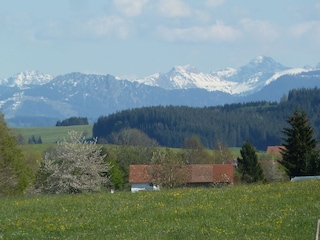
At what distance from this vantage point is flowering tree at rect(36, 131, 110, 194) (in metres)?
50.8

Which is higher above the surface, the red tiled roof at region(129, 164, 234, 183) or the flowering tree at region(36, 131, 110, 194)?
the flowering tree at region(36, 131, 110, 194)

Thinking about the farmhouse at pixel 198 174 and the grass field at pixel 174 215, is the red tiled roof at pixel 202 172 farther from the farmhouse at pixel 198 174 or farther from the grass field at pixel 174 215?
the grass field at pixel 174 215

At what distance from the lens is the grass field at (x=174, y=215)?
59.4 feet

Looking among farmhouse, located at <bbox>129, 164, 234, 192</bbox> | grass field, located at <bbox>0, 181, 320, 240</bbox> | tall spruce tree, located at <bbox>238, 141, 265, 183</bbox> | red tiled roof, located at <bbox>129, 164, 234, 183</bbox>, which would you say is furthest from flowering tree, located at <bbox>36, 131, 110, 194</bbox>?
tall spruce tree, located at <bbox>238, 141, 265, 183</bbox>

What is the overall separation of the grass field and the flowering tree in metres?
24.6

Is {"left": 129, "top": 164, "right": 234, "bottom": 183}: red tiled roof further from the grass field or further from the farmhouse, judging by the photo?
the grass field

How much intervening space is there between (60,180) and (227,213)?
1249 inches

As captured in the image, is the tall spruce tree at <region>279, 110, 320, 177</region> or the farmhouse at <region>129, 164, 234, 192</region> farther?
the farmhouse at <region>129, 164, 234, 192</region>

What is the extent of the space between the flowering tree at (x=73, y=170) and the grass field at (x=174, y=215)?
24632 mm

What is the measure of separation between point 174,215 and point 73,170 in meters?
31.8

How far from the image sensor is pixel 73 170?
51781mm

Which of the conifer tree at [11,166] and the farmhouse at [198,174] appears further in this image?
the farmhouse at [198,174]

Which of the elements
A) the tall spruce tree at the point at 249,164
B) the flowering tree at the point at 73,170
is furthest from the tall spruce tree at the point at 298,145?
the flowering tree at the point at 73,170

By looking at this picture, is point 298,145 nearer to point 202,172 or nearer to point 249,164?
point 249,164
